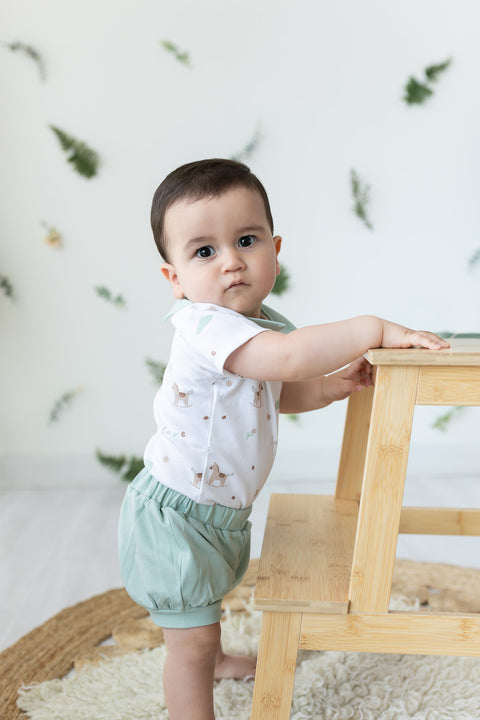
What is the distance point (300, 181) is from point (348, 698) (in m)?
1.37

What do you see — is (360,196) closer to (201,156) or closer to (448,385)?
(201,156)

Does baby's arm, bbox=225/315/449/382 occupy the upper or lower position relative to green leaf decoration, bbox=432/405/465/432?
lower

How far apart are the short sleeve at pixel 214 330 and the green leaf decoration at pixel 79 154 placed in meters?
1.23

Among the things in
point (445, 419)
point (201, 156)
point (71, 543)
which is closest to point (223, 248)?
point (71, 543)

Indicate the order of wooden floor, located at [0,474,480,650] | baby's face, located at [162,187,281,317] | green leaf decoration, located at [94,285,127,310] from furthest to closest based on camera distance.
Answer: green leaf decoration, located at [94,285,127,310] < wooden floor, located at [0,474,480,650] < baby's face, located at [162,187,281,317]

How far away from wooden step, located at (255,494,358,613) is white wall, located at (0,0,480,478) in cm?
100

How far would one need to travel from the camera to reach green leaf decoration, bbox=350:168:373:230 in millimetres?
1974

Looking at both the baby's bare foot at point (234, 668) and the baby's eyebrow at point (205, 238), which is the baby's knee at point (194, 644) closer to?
the baby's bare foot at point (234, 668)

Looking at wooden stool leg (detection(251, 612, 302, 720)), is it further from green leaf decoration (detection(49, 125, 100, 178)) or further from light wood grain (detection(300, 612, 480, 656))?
green leaf decoration (detection(49, 125, 100, 178))

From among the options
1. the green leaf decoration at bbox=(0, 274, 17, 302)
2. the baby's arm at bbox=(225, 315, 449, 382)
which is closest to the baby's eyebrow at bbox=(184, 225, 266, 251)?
the baby's arm at bbox=(225, 315, 449, 382)

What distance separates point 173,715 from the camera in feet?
2.86

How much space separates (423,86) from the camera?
195 centimetres

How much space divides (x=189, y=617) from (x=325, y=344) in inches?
14.7

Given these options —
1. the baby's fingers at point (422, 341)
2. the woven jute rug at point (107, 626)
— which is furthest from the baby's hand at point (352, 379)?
the woven jute rug at point (107, 626)
